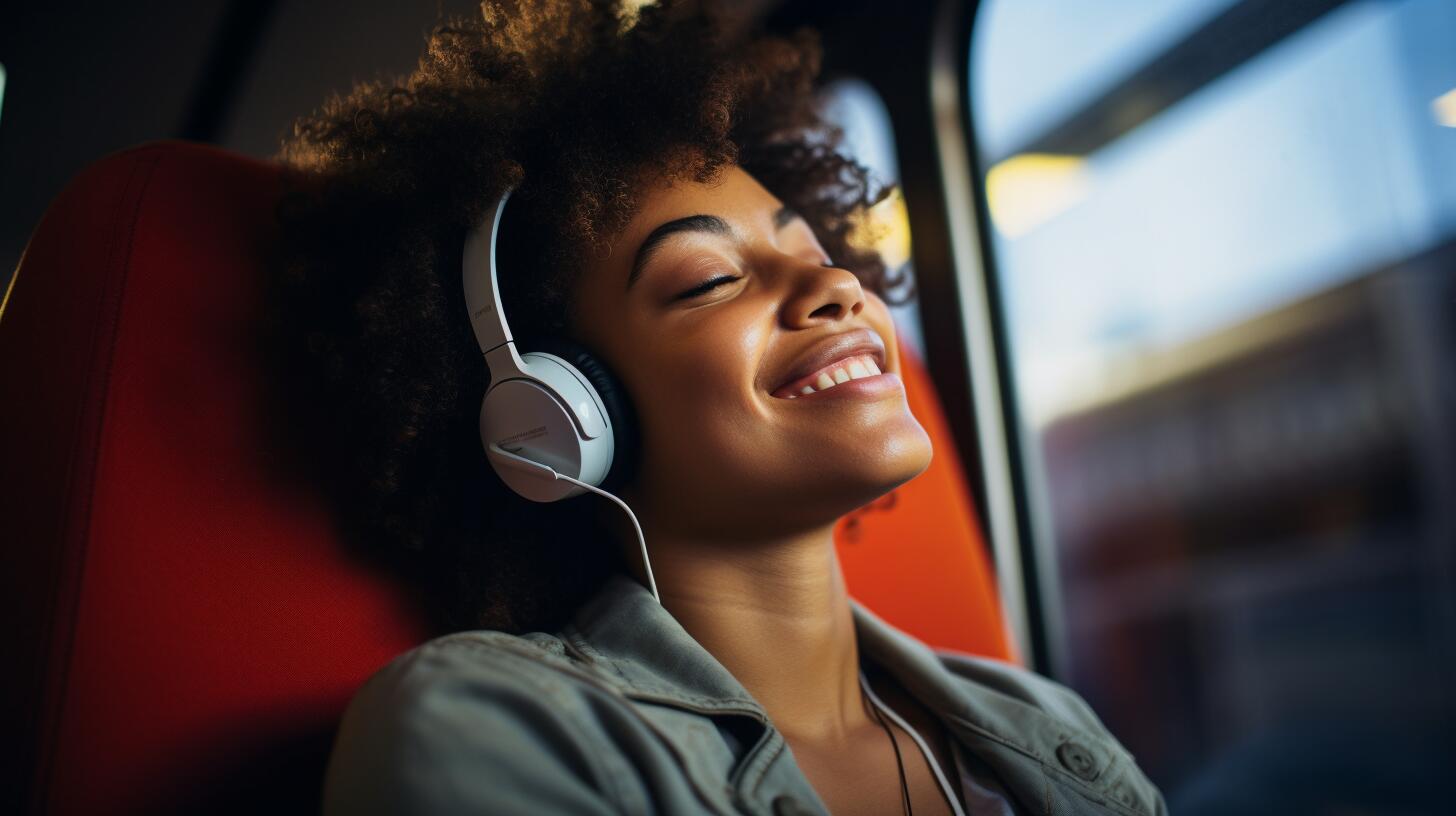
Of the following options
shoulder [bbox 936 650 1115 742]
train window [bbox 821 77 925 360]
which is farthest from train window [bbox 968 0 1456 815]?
shoulder [bbox 936 650 1115 742]

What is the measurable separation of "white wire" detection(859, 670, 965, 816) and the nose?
0.51m

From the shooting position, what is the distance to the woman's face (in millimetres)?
978

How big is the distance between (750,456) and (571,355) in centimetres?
24

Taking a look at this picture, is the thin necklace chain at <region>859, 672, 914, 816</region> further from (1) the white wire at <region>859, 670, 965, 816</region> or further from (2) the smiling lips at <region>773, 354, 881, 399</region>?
(2) the smiling lips at <region>773, 354, 881, 399</region>

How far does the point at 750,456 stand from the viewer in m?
0.98

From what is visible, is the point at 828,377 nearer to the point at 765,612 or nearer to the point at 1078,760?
the point at 765,612

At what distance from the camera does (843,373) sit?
1.03m

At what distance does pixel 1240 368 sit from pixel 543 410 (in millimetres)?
6145

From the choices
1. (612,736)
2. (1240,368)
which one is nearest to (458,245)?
(612,736)

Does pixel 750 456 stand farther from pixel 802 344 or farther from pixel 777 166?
pixel 777 166

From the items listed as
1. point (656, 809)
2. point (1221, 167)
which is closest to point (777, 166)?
point (656, 809)

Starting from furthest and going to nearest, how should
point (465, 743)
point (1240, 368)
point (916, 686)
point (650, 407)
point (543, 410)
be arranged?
point (1240, 368) → point (916, 686) → point (650, 407) → point (543, 410) → point (465, 743)

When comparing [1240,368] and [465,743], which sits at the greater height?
[1240,368]

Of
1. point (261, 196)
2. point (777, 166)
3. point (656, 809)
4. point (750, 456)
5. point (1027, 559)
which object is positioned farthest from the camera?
point (1027, 559)
